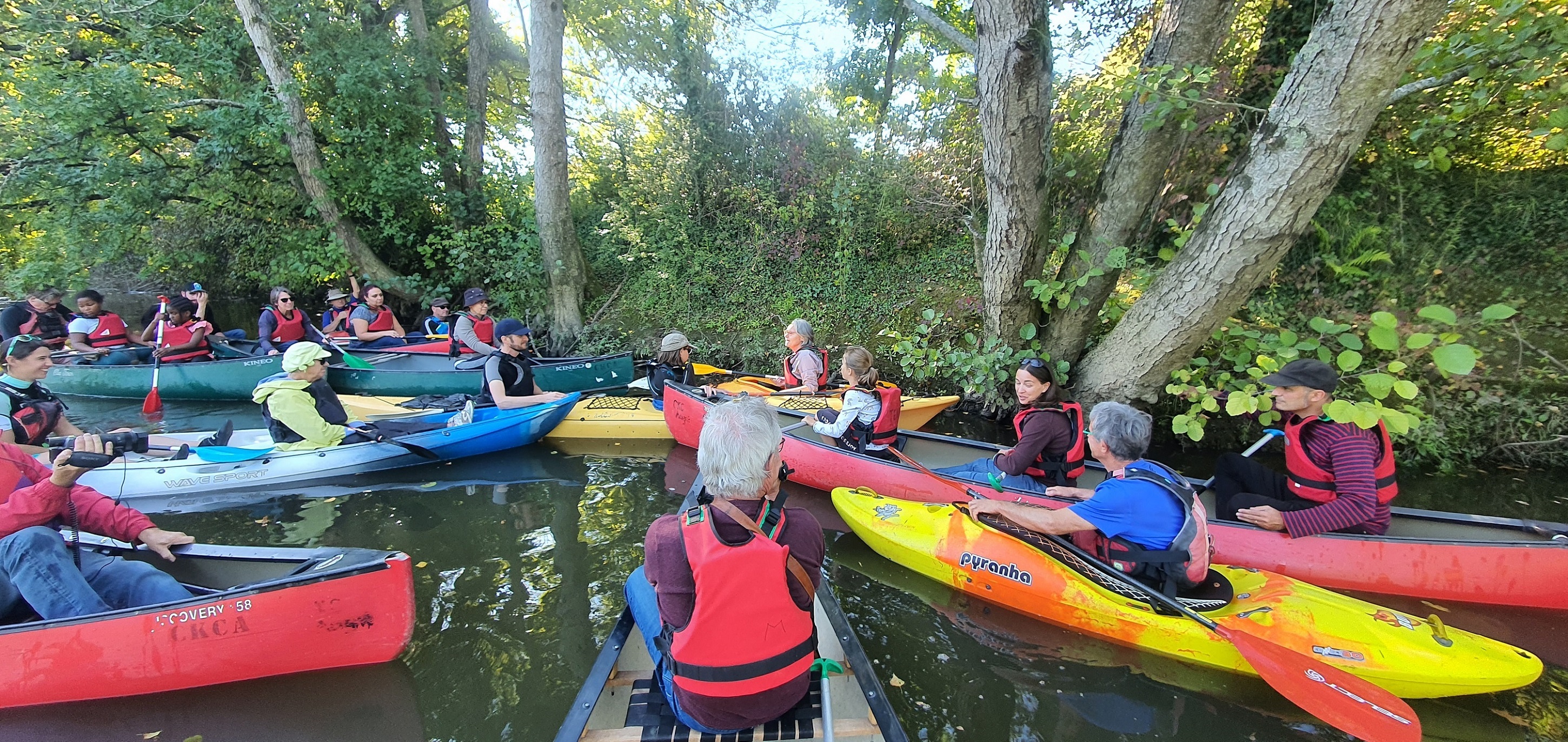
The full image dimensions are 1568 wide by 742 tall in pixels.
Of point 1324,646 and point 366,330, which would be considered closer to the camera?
point 1324,646

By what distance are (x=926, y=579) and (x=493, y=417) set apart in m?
5.02

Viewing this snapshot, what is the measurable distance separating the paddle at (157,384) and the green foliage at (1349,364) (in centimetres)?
1213

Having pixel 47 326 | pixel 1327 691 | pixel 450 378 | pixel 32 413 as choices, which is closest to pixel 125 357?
pixel 47 326

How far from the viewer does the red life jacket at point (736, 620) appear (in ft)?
6.84

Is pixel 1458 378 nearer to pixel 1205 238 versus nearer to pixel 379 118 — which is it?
pixel 1205 238

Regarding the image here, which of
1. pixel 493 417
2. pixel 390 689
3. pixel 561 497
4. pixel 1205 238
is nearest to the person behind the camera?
pixel 390 689

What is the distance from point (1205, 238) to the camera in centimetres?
543

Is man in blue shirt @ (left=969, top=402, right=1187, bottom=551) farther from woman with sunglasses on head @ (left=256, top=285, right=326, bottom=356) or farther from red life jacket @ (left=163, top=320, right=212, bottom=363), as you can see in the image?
red life jacket @ (left=163, top=320, right=212, bottom=363)

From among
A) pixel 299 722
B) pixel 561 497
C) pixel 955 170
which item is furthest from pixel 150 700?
pixel 955 170

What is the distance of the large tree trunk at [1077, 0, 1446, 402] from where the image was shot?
4.25m

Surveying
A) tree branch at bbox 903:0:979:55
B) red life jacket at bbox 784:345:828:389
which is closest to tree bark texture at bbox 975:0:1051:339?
tree branch at bbox 903:0:979:55

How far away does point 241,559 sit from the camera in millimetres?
3836

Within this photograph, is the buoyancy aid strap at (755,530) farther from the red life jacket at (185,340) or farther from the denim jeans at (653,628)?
the red life jacket at (185,340)

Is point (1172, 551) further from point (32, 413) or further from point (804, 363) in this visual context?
point (32, 413)
